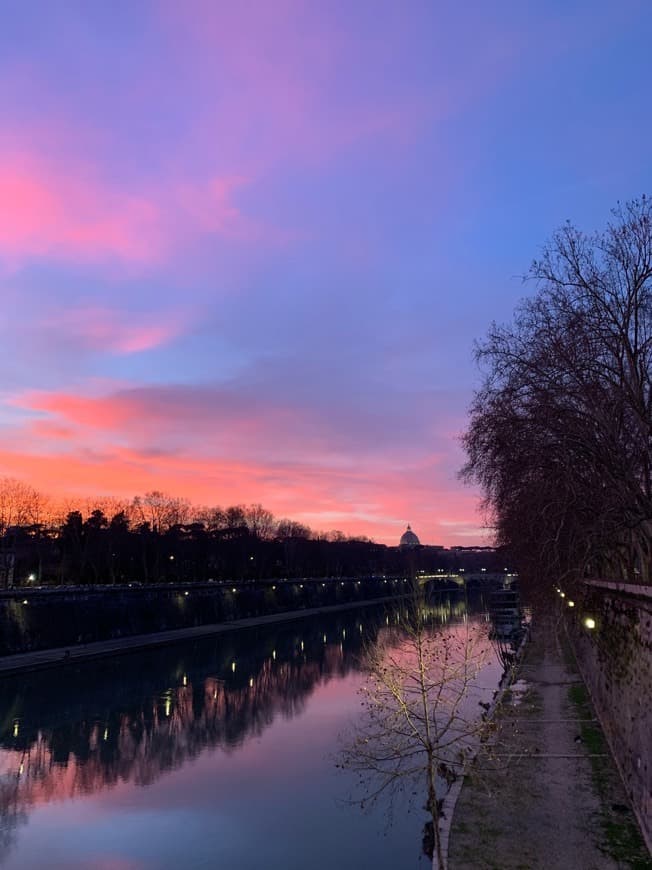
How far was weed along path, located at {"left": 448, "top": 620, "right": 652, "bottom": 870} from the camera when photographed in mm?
14969

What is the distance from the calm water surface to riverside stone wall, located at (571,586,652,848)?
21.6ft

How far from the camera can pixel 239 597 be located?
9888cm

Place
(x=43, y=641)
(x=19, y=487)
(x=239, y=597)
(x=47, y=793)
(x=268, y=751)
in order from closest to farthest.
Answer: (x=47, y=793)
(x=268, y=751)
(x=43, y=641)
(x=239, y=597)
(x=19, y=487)

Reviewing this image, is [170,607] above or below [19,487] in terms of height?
below

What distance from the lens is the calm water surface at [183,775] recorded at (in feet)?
67.9

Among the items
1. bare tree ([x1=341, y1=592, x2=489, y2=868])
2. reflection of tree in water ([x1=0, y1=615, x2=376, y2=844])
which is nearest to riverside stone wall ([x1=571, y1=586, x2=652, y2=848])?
bare tree ([x1=341, y1=592, x2=489, y2=868])

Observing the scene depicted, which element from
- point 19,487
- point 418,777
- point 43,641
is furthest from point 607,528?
point 19,487

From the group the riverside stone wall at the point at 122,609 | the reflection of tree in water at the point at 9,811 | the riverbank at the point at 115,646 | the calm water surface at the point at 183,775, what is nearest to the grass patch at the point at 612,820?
the calm water surface at the point at 183,775

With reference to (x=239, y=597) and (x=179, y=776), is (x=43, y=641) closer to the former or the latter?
(x=179, y=776)

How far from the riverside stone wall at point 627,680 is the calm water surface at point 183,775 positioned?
659 cm

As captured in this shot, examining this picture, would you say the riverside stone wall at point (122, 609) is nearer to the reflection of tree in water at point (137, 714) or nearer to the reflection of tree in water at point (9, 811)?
the reflection of tree in water at point (137, 714)

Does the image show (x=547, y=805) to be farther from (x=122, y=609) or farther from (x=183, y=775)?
(x=122, y=609)

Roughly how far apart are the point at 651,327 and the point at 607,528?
590 centimetres

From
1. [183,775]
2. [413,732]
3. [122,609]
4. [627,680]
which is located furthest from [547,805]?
[122,609]
